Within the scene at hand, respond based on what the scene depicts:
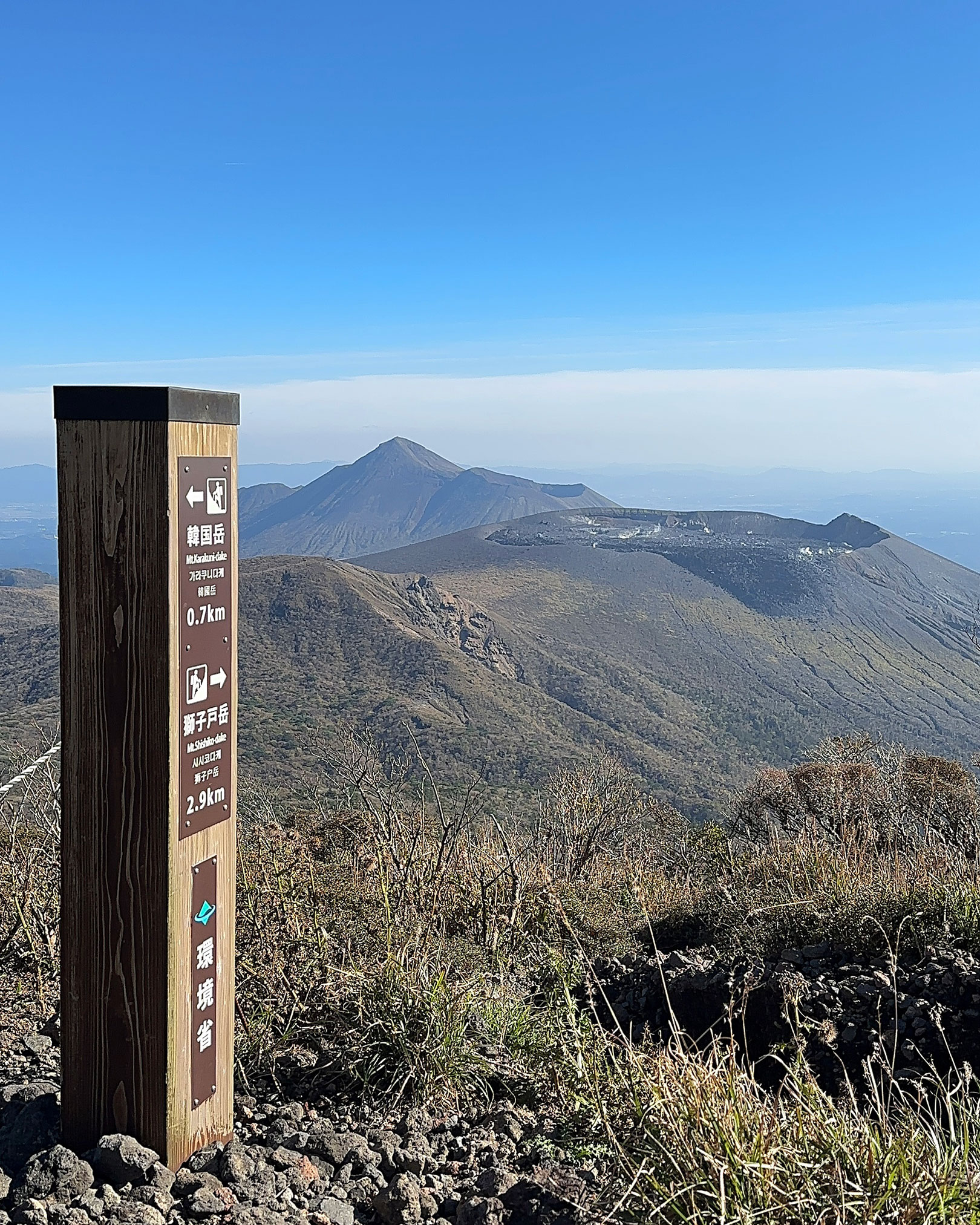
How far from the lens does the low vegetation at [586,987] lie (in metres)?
2.19

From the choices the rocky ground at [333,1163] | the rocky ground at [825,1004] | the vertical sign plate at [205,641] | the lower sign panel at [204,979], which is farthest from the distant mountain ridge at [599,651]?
the vertical sign plate at [205,641]

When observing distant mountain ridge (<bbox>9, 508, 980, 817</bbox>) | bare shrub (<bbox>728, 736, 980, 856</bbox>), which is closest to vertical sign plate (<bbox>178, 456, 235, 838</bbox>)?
bare shrub (<bbox>728, 736, 980, 856</bbox>)

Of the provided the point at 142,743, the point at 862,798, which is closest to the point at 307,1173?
the point at 142,743

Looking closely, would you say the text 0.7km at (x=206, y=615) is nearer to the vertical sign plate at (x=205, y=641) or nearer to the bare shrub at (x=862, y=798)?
the vertical sign plate at (x=205, y=641)

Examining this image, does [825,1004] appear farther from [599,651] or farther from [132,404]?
[599,651]

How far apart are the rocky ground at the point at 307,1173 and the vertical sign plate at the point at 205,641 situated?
2.71 feet

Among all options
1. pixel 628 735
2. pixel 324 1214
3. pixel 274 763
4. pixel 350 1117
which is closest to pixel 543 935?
pixel 350 1117

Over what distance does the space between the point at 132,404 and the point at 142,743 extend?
806 mm

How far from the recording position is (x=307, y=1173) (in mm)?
2488

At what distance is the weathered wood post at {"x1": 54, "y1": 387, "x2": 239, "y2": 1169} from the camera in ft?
7.66

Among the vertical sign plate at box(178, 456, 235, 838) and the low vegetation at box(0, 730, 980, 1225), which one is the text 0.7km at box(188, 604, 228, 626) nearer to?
the vertical sign plate at box(178, 456, 235, 838)

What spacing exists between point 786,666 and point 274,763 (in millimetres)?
43197

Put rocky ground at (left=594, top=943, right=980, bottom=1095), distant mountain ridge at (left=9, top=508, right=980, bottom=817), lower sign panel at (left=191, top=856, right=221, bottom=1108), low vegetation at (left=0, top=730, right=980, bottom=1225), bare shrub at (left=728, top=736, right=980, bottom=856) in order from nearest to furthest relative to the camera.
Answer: low vegetation at (left=0, top=730, right=980, bottom=1225) → lower sign panel at (left=191, top=856, right=221, bottom=1108) → rocky ground at (left=594, top=943, right=980, bottom=1095) → bare shrub at (left=728, top=736, right=980, bottom=856) → distant mountain ridge at (left=9, top=508, right=980, bottom=817)

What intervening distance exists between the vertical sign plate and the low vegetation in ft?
3.38
